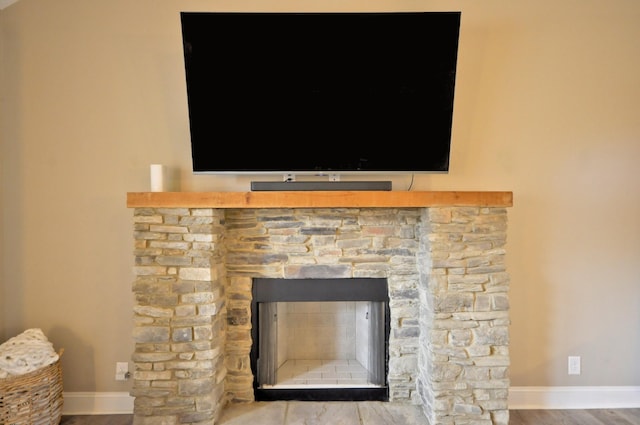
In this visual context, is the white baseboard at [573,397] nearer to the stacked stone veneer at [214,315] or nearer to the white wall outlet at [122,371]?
the white wall outlet at [122,371]

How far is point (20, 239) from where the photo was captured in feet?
7.91

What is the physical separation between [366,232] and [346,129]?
0.63 m

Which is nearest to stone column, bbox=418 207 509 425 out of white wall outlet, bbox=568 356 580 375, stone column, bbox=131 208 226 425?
white wall outlet, bbox=568 356 580 375

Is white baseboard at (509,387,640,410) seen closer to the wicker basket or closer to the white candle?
the white candle

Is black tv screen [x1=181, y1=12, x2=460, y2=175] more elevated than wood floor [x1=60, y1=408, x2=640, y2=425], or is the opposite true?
black tv screen [x1=181, y1=12, x2=460, y2=175]

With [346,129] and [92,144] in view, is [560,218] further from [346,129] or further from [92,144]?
[92,144]

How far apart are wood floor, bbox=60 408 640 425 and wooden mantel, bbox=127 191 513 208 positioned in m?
1.34

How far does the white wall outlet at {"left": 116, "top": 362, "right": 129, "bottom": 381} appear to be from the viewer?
243 centimetres

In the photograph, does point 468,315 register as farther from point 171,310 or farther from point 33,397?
point 33,397

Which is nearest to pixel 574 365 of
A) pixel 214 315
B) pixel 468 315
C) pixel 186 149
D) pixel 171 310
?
pixel 468 315

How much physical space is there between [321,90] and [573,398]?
8.06 feet

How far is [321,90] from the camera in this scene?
2.15 m

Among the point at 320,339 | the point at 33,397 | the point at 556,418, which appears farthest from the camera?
the point at 320,339

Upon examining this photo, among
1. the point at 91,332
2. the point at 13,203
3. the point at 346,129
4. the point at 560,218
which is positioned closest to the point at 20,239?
the point at 13,203
